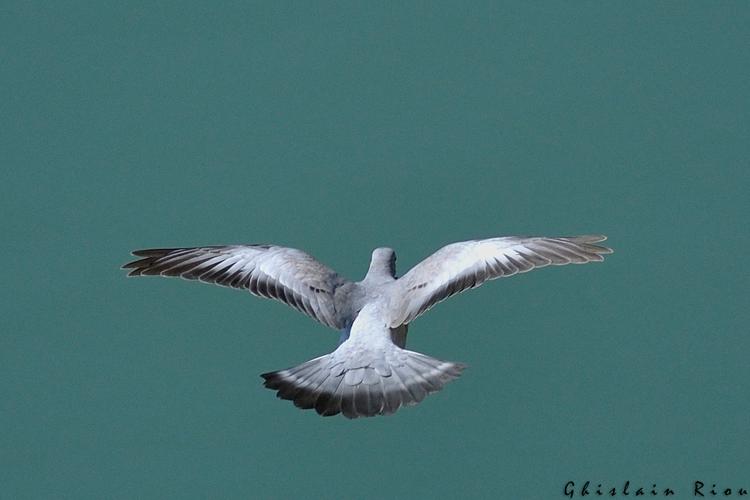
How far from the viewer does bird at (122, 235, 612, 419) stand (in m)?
9.86

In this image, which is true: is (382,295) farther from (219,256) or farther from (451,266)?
(219,256)

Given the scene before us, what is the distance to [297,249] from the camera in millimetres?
11672

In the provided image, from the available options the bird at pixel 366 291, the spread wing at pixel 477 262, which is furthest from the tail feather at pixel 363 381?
the spread wing at pixel 477 262

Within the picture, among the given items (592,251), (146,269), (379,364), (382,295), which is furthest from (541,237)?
(146,269)

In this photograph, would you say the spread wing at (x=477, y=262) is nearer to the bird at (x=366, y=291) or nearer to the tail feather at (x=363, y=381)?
the bird at (x=366, y=291)

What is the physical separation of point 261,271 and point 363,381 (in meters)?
2.07

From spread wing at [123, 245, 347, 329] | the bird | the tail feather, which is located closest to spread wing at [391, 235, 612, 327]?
the bird

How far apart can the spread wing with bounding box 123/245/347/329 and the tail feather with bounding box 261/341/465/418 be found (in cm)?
91

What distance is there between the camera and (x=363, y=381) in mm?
9922

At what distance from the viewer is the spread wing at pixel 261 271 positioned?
11.2 metres

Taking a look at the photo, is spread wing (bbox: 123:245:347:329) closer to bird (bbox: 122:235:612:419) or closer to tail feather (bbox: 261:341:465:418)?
bird (bbox: 122:235:612:419)

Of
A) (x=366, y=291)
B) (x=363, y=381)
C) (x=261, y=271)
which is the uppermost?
(x=261, y=271)

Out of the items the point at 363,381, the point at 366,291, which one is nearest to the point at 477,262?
the point at 366,291

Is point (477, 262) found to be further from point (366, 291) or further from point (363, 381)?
point (363, 381)
